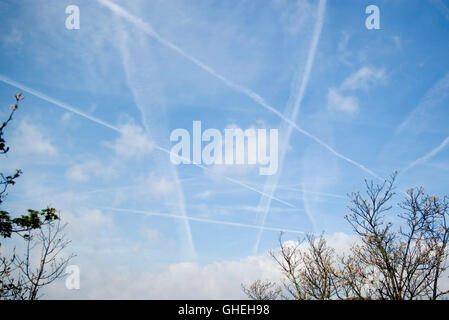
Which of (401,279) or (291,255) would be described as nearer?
(401,279)

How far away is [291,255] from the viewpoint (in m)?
22.4

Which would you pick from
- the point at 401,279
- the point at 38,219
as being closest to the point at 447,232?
the point at 401,279

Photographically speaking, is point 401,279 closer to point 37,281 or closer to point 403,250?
point 403,250

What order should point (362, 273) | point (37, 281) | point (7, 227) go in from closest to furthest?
point (7, 227), point (37, 281), point (362, 273)
